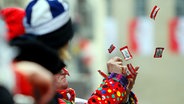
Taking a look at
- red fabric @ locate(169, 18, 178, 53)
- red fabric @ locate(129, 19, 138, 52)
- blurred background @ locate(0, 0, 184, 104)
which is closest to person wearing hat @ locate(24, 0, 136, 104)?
blurred background @ locate(0, 0, 184, 104)

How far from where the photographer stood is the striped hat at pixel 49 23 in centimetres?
→ 217

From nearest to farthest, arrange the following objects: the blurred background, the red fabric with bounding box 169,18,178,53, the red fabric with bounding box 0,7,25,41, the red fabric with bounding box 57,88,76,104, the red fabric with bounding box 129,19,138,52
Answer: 1. the red fabric with bounding box 0,7,25,41
2. the red fabric with bounding box 57,88,76,104
3. the blurred background
4. the red fabric with bounding box 129,19,138,52
5. the red fabric with bounding box 169,18,178,53

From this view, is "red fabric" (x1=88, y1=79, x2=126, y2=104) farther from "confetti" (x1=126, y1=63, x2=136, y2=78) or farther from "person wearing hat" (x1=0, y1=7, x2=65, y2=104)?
"person wearing hat" (x1=0, y1=7, x2=65, y2=104)

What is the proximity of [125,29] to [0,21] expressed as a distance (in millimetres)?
21400

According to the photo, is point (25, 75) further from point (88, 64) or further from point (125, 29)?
point (125, 29)

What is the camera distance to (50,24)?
2193 mm

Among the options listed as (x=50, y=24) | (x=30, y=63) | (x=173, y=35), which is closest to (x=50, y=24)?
(x=50, y=24)

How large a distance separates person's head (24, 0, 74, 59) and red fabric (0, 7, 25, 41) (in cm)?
2

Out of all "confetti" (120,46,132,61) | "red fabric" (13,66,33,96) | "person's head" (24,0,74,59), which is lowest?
"confetti" (120,46,132,61)

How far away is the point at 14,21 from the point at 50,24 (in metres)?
0.11

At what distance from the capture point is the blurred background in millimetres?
15094

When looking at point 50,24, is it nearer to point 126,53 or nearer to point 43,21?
point 43,21

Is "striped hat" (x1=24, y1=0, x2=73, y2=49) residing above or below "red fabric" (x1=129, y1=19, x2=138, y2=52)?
above

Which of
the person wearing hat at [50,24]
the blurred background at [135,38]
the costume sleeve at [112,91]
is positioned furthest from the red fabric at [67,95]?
the blurred background at [135,38]
